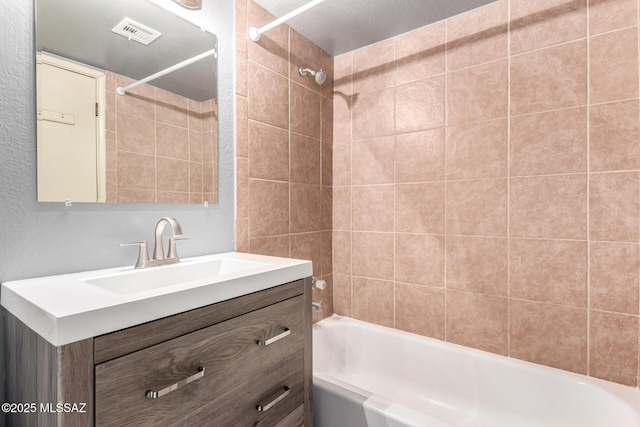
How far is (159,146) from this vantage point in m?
1.24

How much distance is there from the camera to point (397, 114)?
191cm

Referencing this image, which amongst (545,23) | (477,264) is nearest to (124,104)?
(477,264)

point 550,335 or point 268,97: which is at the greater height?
point 268,97

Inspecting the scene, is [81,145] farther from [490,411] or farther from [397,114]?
[490,411]

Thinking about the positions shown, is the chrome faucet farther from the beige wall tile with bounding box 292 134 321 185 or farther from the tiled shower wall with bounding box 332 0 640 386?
the beige wall tile with bounding box 292 134 321 185

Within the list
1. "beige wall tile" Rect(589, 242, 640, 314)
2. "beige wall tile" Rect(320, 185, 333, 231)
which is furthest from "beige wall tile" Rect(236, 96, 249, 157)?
"beige wall tile" Rect(589, 242, 640, 314)

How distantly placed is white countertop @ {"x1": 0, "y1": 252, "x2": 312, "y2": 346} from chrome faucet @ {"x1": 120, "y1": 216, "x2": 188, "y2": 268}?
11cm

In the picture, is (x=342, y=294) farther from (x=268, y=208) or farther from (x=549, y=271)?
(x=549, y=271)

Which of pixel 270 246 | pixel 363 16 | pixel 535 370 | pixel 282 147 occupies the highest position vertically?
pixel 363 16

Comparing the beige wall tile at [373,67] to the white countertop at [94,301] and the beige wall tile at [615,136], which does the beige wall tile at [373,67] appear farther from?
the white countertop at [94,301]

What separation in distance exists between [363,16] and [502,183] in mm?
1128

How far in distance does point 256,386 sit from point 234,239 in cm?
73

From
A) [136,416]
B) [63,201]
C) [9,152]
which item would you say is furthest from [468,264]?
[9,152]

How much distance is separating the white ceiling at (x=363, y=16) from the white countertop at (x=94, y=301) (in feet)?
4.58
